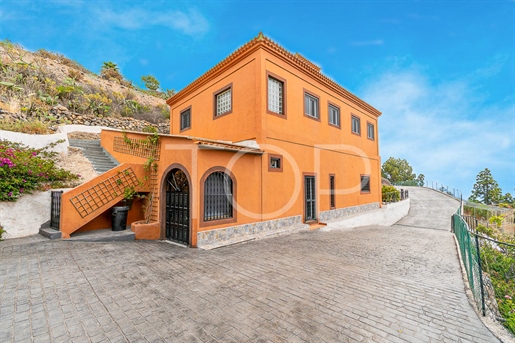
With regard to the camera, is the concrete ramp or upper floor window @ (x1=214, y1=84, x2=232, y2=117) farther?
the concrete ramp

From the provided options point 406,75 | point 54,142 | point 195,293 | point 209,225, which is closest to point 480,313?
point 195,293

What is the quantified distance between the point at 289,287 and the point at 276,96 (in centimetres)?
810

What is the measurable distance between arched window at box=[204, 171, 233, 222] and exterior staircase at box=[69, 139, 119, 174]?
20.5 feet

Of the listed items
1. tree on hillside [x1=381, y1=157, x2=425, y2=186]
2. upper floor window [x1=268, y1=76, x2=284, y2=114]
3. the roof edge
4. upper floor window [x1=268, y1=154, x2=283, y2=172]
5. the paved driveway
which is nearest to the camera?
the paved driveway

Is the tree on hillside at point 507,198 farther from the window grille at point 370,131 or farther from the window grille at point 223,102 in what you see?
the window grille at point 223,102

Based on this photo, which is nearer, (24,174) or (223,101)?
(24,174)

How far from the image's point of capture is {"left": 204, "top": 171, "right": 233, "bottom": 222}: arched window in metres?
7.27

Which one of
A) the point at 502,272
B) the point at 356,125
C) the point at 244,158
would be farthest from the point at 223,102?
the point at 502,272

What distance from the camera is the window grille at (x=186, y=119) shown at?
1328 cm

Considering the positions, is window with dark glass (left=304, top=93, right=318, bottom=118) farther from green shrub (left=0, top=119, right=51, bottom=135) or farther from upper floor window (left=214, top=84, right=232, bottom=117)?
green shrub (left=0, top=119, right=51, bottom=135)

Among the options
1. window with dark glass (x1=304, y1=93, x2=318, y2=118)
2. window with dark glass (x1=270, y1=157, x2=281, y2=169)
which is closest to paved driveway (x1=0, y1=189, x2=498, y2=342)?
window with dark glass (x1=270, y1=157, x2=281, y2=169)

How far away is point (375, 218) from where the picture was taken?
51.7 ft

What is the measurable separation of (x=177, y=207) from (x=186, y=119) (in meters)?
7.90

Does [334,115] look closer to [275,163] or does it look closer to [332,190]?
[332,190]
